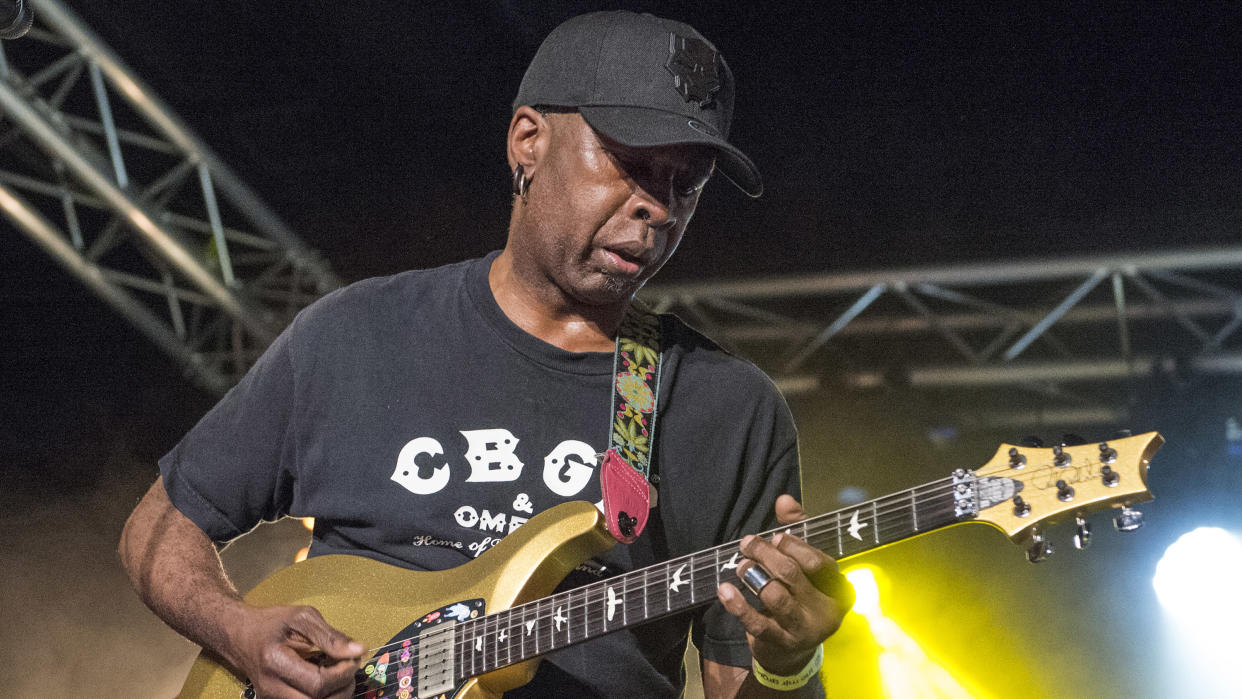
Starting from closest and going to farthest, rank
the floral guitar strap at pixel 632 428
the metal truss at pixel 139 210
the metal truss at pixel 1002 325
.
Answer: the floral guitar strap at pixel 632 428 → the metal truss at pixel 139 210 → the metal truss at pixel 1002 325

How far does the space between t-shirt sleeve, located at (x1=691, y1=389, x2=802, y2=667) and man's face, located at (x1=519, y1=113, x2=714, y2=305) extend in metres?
0.48

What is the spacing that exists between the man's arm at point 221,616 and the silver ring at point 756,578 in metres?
0.74

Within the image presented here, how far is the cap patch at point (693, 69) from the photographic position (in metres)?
2.40

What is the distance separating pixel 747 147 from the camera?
17.5 feet

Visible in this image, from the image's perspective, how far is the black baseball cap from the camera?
234 cm

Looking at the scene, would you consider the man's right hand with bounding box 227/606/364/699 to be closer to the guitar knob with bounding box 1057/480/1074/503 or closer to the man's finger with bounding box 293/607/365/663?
the man's finger with bounding box 293/607/365/663

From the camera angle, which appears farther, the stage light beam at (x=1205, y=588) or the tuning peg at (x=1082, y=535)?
the stage light beam at (x=1205, y=588)

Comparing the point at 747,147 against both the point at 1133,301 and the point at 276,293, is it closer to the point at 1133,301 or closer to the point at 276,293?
the point at 1133,301

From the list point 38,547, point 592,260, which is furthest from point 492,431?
point 38,547

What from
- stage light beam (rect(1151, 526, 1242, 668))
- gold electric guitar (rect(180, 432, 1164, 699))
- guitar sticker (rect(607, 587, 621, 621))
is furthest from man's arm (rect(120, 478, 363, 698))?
stage light beam (rect(1151, 526, 1242, 668))

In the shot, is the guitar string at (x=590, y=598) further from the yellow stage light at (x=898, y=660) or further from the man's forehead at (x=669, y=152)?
the yellow stage light at (x=898, y=660)

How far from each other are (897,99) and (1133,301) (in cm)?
169

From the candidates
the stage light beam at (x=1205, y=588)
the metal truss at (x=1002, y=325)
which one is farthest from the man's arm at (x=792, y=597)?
the metal truss at (x=1002, y=325)

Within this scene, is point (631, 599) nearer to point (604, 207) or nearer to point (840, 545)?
point (840, 545)
